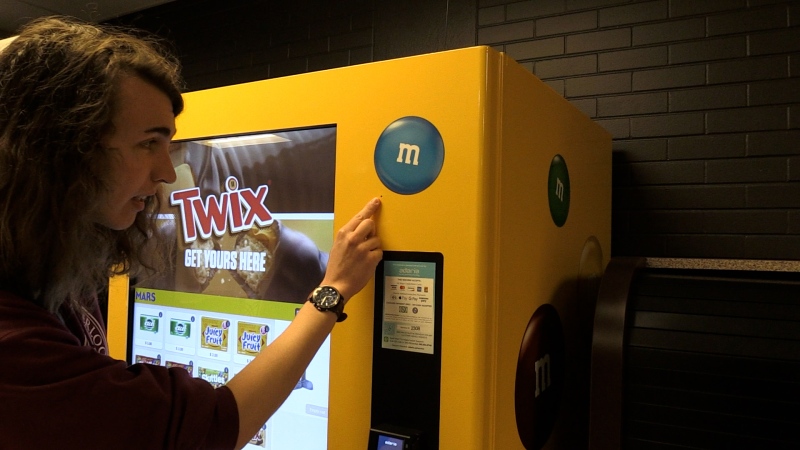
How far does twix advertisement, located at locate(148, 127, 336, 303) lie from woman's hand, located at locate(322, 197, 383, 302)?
0.45ft

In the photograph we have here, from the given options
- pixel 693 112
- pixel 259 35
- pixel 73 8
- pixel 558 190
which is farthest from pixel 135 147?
pixel 73 8

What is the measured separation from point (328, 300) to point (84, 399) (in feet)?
1.42

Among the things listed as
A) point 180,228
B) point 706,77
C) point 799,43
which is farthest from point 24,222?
point 799,43

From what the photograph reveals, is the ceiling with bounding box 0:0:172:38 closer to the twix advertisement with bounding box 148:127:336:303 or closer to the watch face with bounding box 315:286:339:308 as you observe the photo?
the twix advertisement with bounding box 148:127:336:303

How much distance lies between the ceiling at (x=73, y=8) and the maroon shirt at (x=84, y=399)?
3027 mm

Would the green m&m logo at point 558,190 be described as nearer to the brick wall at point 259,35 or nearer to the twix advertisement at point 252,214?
the twix advertisement at point 252,214

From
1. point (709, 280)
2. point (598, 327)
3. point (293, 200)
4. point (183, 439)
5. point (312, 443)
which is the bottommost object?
point (312, 443)

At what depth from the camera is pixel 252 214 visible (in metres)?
1.43

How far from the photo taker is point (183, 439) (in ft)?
2.93

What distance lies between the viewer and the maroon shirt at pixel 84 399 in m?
0.82

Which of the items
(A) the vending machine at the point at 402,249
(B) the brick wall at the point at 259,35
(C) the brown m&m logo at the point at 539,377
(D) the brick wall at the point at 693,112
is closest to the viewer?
(A) the vending machine at the point at 402,249

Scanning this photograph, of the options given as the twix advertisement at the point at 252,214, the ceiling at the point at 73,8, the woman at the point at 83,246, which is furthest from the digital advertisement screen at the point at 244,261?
the ceiling at the point at 73,8

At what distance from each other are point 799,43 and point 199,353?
1980mm

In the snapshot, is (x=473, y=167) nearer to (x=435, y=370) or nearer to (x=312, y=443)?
(x=435, y=370)
